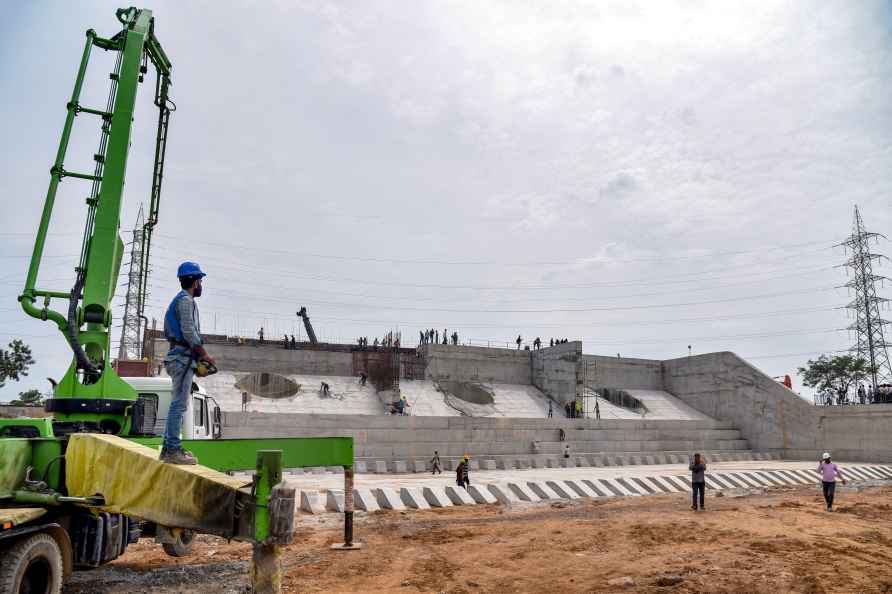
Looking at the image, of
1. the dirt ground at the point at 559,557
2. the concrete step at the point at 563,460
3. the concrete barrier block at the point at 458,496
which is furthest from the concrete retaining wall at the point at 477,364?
the dirt ground at the point at 559,557

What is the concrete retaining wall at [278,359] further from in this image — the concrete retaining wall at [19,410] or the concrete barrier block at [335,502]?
the concrete barrier block at [335,502]

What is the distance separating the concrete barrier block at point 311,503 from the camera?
53.1ft

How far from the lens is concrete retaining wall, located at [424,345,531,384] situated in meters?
43.8

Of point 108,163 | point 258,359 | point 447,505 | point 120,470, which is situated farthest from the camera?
point 258,359

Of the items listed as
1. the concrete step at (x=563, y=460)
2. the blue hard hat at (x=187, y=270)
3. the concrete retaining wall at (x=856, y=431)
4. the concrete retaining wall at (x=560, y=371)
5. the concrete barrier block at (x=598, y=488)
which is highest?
the concrete retaining wall at (x=560, y=371)

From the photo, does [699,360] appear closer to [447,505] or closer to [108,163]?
[447,505]

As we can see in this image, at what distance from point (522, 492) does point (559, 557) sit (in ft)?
32.5

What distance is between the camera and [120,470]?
5.98 metres

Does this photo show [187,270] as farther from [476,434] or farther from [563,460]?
[563,460]

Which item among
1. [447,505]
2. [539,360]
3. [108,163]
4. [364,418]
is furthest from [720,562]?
[539,360]

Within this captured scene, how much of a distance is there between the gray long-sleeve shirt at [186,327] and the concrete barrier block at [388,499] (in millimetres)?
12327

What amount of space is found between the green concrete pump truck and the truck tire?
0.03 ft

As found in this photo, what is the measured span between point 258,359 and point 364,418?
13.6 meters

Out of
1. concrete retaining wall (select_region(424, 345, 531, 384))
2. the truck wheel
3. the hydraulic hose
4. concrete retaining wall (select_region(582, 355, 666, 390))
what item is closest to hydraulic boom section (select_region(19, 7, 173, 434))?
the hydraulic hose
